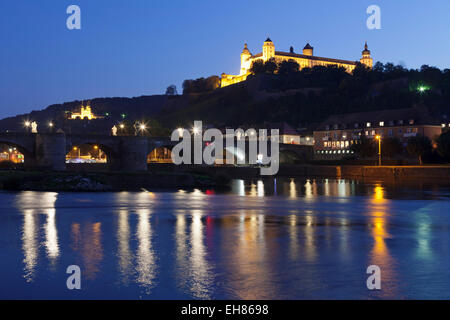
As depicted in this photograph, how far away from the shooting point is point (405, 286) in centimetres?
1217

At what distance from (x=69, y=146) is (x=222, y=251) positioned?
1779 inches

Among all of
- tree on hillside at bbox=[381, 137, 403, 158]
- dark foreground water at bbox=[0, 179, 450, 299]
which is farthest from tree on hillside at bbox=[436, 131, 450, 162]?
dark foreground water at bbox=[0, 179, 450, 299]

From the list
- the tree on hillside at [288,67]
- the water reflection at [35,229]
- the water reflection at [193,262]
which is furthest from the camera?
the tree on hillside at [288,67]

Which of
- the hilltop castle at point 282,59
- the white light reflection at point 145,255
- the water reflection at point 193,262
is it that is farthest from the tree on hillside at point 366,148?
the hilltop castle at point 282,59

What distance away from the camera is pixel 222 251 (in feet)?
53.2

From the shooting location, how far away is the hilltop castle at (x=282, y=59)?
17900 centimetres

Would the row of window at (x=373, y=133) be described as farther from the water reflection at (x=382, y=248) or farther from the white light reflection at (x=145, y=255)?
the white light reflection at (x=145, y=255)

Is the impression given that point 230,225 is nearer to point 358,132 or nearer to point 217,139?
point 217,139

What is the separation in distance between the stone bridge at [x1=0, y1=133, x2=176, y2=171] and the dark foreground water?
25.7 m

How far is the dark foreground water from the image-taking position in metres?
12.0

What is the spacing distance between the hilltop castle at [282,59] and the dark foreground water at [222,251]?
152091mm

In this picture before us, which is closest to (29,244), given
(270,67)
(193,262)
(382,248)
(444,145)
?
(193,262)

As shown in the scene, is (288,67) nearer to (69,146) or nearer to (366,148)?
(366,148)

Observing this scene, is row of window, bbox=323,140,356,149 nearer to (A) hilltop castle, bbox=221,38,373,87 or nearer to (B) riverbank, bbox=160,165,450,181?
(B) riverbank, bbox=160,165,450,181
